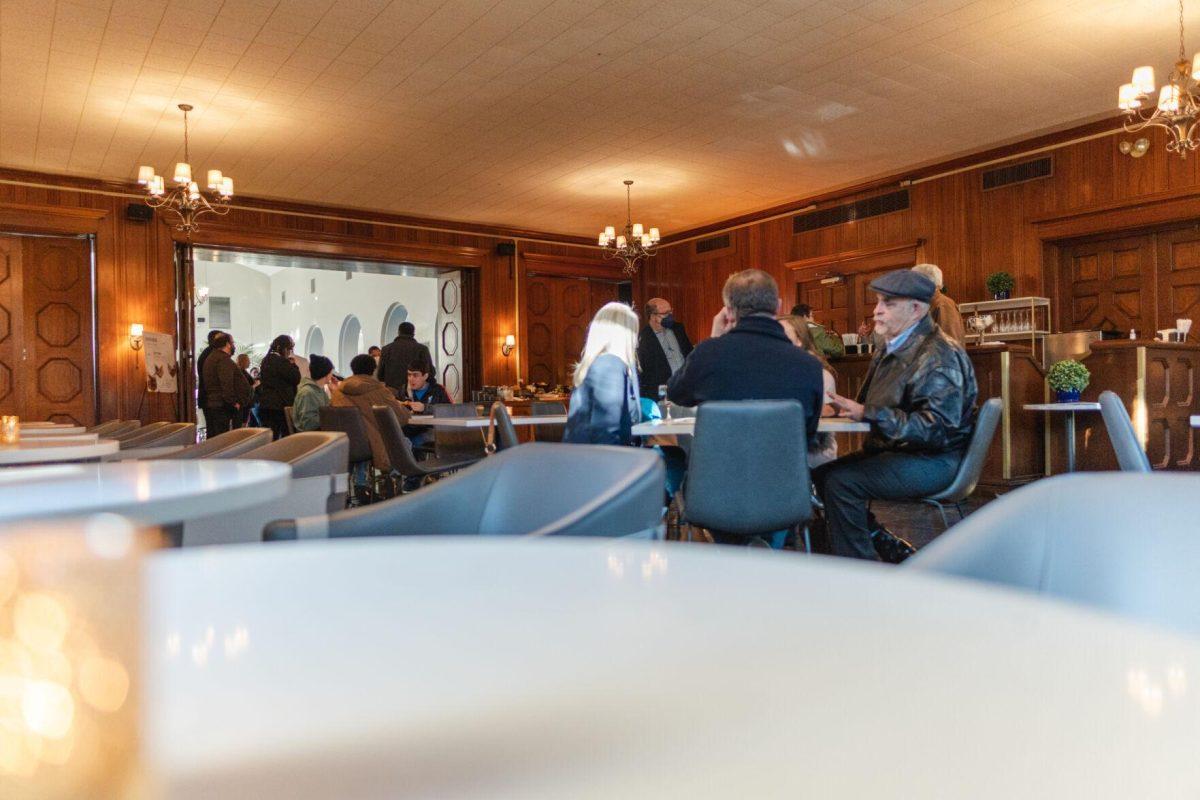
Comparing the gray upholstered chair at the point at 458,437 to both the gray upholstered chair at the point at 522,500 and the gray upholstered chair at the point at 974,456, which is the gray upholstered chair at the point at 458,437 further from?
the gray upholstered chair at the point at 522,500

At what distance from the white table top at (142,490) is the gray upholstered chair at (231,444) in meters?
1.12

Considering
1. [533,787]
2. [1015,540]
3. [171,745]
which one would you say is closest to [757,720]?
[533,787]

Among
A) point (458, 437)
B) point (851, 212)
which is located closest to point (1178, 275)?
point (851, 212)

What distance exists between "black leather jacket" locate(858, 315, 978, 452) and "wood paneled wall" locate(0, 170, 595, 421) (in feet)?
27.4

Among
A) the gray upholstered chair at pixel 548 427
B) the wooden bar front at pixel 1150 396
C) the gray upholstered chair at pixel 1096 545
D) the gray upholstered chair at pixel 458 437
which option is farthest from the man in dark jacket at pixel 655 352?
the gray upholstered chair at pixel 1096 545

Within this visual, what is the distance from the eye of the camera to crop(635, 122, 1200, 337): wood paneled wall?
7.30m

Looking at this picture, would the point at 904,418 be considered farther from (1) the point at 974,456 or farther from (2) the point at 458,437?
(2) the point at 458,437

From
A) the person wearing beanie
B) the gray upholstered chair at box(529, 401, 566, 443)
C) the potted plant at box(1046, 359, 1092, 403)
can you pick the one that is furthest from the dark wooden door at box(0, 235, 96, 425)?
the potted plant at box(1046, 359, 1092, 403)

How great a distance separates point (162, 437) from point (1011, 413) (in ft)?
19.0

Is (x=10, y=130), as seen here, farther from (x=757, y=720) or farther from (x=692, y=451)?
(x=757, y=720)

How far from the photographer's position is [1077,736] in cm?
32

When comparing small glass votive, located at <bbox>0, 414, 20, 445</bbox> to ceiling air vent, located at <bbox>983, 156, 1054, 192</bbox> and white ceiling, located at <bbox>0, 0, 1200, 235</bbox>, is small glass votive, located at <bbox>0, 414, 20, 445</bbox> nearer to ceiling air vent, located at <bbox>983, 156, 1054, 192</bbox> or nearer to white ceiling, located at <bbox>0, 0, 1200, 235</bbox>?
white ceiling, located at <bbox>0, 0, 1200, 235</bbox>

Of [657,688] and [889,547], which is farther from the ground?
[657,688]

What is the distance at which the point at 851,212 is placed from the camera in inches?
383
